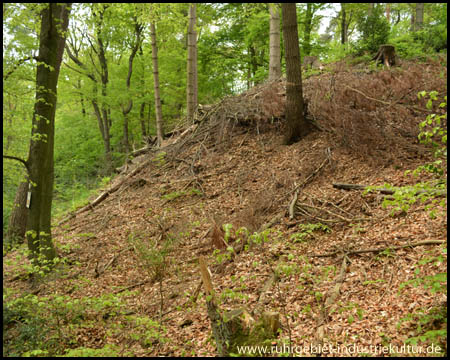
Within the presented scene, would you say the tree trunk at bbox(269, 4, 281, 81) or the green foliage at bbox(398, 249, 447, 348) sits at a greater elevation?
the tree trunk at bbox(269, 4, 281, 81)

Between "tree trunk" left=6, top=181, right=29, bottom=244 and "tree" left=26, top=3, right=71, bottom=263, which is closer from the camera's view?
"tree" left=26, top=3, right=71, bottom=263

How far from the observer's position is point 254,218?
6195mm

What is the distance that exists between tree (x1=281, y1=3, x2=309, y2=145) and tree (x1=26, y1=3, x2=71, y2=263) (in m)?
4.46

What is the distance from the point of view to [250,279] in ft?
15.8

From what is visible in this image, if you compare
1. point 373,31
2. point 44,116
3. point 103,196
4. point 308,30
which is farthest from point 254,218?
point 308,30

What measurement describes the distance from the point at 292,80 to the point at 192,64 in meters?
5.28

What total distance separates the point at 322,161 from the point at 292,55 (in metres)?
2.48

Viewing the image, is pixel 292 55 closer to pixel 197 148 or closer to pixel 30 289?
pixel 197 148

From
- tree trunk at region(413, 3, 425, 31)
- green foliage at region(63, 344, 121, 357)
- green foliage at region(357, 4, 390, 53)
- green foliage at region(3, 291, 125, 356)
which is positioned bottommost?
green foliage at region(3, 291, 125, 356)

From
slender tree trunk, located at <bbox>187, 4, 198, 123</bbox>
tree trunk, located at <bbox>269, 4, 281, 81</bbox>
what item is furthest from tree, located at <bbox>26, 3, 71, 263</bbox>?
tree trunk, located at <bbox>269, 4, 281, 81</bbox>

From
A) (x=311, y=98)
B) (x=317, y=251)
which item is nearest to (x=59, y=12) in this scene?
(x=311, y=98)

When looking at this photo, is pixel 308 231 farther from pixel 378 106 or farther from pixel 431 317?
pixel 378 106

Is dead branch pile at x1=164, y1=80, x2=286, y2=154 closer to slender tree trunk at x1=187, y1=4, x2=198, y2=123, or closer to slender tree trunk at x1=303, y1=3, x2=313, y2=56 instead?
slender tree trunk at x1=187, y1=4, x2=198, y2=123

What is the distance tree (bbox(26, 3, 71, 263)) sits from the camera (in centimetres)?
587
